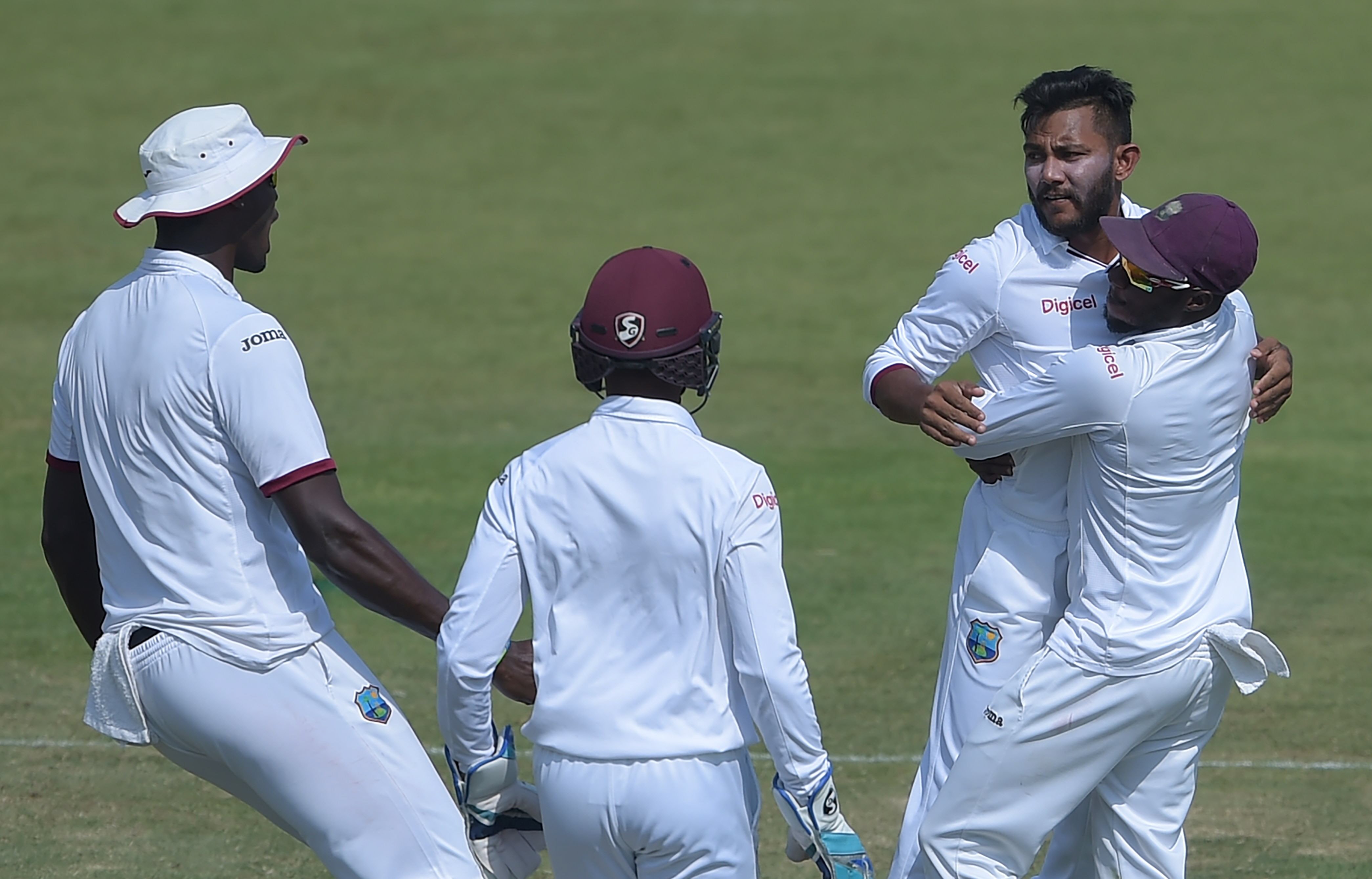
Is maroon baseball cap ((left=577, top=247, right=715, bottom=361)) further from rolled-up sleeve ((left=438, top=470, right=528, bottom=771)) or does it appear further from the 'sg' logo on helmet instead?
rolled-up sleeve ((left=438, top=470, right=528, bottom=771))

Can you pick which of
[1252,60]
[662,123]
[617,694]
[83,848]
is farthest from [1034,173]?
[1252,60]

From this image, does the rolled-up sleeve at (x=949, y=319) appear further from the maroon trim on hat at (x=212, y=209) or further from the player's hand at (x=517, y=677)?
the maroon trim on hat at (x=212, y=209)

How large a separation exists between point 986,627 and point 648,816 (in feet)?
5.19

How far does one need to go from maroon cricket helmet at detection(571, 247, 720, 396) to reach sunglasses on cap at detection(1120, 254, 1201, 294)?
130 cm

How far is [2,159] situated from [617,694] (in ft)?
67.5

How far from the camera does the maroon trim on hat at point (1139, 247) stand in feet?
16.5

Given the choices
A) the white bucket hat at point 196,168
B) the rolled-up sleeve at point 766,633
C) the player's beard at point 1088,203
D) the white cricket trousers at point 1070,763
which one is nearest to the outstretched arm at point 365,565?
the rolled-up sleeve at point 766,633

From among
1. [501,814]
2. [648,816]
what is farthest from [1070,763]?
[501,814]

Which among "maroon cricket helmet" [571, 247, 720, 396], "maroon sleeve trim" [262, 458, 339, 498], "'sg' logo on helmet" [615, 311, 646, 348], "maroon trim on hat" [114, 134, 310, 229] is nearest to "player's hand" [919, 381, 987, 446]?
"maroon cricket helmet" [571, 247, 720, 396]

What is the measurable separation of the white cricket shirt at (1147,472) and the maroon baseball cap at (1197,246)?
0.17 meters

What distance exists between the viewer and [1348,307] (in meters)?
18.2

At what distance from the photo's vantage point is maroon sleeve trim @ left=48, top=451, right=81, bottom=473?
16.9 feet

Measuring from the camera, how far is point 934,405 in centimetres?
539

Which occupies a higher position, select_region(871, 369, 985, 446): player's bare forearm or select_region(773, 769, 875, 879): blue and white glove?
select_region(871, 369, 985, 446): player's bare forearm
